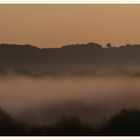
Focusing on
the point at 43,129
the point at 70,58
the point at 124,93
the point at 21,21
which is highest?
the point at 21,21

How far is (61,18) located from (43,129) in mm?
613

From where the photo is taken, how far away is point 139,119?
231 centimetres

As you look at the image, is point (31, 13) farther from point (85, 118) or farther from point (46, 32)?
point (85, 118)

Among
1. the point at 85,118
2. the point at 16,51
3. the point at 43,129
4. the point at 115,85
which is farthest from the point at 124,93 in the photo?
the point at 16,51

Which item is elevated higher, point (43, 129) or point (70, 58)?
point (70, 58)

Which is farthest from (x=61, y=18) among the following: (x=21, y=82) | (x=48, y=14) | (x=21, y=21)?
(x=21, y=82)

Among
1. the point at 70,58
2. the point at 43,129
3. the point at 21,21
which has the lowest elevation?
the point at 43,129

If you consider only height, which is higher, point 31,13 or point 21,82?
point 31,13

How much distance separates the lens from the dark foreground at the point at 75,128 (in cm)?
230

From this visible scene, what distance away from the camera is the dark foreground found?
2.30 m

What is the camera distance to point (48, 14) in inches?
91.8

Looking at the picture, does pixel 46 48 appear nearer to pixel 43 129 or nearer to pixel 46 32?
pixel 46 32

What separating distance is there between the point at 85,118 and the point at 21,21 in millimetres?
634

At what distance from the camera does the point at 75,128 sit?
2.31m
